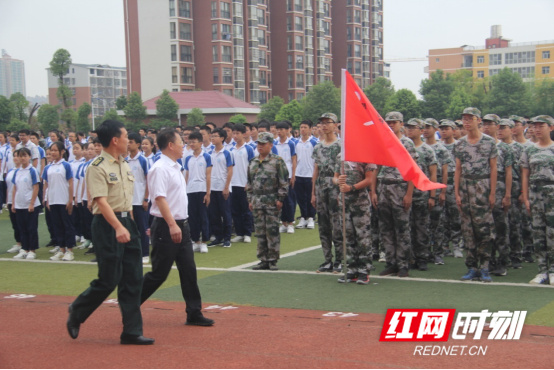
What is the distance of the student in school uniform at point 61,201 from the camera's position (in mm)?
12131

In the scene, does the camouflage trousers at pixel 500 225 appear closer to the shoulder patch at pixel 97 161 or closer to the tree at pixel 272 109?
the shoulder patch at pixel 97 161

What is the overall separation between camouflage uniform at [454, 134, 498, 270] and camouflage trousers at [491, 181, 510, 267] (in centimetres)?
55

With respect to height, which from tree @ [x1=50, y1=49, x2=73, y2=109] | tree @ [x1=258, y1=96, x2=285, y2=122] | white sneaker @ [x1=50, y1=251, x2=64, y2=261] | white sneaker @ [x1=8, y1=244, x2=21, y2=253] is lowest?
white sneaker @ [x1=8, y1=244, x2=21, y2=253]

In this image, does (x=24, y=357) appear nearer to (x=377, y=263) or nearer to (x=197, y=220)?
(x=377, y=263)

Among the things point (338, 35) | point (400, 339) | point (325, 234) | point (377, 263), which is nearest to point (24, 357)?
point (400, 339)

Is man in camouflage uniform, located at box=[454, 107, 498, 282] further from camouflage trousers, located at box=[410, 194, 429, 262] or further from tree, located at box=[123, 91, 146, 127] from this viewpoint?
tree, located at box=[123, 91, 146, 127]

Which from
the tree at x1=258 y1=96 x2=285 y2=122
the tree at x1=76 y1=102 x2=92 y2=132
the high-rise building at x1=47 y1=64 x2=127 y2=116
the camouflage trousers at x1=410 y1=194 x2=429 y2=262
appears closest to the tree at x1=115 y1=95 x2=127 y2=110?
the tree at x1=76 y1=102 x2=92 y2=132

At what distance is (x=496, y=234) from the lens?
32.2 ft

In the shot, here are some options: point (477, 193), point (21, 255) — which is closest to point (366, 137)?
point (477, 193)

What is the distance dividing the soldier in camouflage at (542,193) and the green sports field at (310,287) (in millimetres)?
386

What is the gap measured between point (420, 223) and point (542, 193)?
6.02 feet

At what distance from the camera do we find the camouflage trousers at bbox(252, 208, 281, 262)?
10.3 m

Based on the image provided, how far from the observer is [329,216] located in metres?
9.90

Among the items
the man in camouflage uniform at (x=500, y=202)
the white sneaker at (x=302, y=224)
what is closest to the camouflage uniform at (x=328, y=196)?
the man in camouflage uniform at (x=500, y=202)
